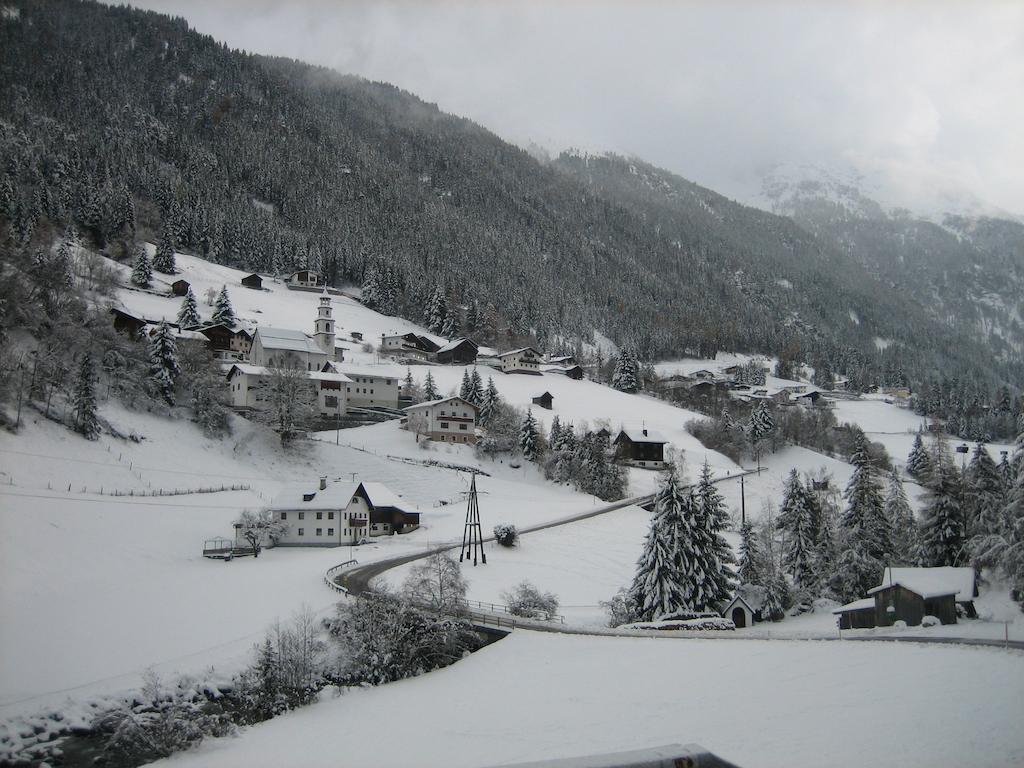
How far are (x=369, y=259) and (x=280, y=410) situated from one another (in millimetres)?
98821

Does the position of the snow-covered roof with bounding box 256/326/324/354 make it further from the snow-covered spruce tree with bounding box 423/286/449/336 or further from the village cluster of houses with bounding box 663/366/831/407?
the village cluster of houses with bounding box 663/366/831/407

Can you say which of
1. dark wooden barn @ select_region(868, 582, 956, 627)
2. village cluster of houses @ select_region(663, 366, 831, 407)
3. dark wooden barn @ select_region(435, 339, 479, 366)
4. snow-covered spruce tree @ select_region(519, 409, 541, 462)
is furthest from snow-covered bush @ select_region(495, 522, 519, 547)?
village cluster of houses @ select_region(663, 366, 831, 407)

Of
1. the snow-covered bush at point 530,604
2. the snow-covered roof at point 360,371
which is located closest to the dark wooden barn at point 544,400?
the snow-covered roof at point 360,371

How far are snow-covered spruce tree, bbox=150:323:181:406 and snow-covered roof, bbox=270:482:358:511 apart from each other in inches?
696

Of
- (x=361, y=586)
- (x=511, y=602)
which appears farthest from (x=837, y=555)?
(x=361, y=586)

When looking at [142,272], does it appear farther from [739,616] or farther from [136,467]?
[739,616]

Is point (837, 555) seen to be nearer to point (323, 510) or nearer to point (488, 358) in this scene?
point (323, 510)

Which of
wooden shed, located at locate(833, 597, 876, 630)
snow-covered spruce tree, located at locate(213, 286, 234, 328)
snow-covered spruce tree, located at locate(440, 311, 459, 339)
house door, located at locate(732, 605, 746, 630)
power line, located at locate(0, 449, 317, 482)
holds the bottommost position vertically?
house door, located at locate(732, 605, 746, 630)

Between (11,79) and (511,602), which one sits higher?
(11,79)

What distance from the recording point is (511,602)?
1507 inches

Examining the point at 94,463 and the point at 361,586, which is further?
the point at 94,463

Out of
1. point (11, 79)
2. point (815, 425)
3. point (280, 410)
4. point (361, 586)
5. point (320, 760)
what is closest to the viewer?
point (320, 760)

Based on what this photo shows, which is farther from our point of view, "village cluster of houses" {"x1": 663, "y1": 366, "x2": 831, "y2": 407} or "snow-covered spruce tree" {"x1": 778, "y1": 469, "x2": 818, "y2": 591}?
"village cluster of houses" {"x1": 663, "y1": 366, "x2": 831, "y2": 407}

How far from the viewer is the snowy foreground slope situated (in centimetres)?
1401
